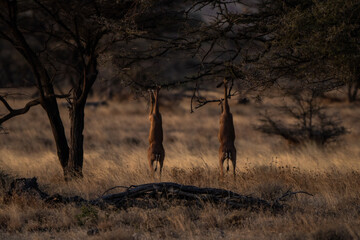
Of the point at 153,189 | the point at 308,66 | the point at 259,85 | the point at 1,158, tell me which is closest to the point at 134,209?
the point at 153,189

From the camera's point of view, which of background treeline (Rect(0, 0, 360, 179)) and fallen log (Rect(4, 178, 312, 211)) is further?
background treeline (Rect(0, 0, 360, 179))

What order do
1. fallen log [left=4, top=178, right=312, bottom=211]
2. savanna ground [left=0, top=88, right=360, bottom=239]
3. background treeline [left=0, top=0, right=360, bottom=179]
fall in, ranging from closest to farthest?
savanna ground [left=0, top=88, right=360, bottom=239]
fallen log [left=4, top=178, right=312, bottom=211]
background treeline [left=0, top=0, right=360, bottom=179]

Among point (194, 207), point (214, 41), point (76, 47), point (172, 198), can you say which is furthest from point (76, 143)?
point (194, 207)

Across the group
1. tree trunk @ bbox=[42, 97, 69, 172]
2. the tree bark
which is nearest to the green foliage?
the tree bark

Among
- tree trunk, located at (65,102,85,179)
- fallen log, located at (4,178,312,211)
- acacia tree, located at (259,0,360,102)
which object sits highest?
acacia tree, located at (259,0,360,102)

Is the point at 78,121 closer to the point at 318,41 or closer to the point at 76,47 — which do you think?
the point at 76,47

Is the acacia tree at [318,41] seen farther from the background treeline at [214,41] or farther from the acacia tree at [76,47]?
the acacia tree at [76,47]

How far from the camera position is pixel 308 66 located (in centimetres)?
874

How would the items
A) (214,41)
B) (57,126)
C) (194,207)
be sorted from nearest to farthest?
(194,207) < (214,41) < (57,126)

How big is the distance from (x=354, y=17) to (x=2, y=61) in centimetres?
3734

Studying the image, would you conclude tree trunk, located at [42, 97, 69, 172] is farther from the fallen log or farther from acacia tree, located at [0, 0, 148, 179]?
the fallen log

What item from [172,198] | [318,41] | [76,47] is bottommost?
[172,198]

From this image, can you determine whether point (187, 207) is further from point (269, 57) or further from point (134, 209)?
point (269, 57)

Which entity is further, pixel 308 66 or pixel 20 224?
pixel 308 66
